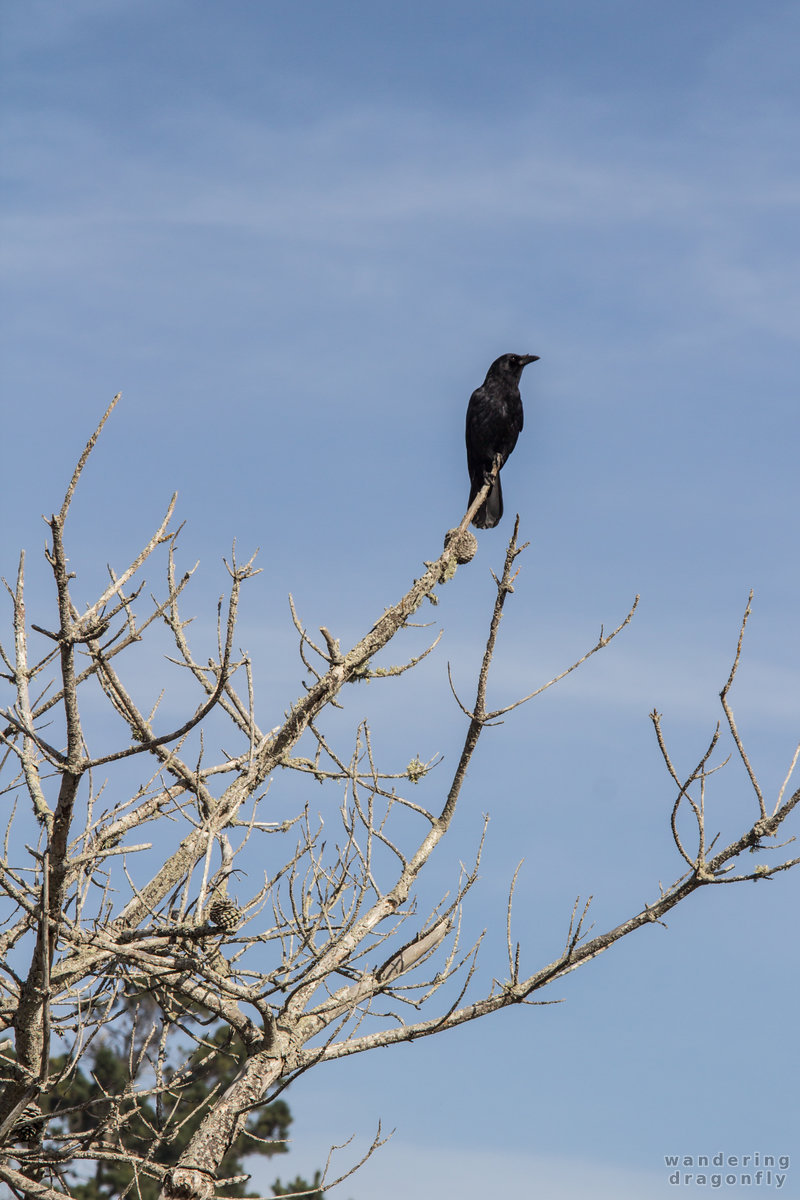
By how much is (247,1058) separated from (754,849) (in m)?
2.52

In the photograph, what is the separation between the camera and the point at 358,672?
254 inches

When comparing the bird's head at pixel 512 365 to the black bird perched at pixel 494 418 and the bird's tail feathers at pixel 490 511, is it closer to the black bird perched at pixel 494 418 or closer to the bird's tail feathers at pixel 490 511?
the black bird perched at pixel 494 418

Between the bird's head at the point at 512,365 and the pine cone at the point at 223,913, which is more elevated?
the bird's head at the point at 512,365

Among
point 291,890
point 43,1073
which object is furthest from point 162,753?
point 43,1073

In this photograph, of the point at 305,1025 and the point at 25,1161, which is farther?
the point at 305,1025

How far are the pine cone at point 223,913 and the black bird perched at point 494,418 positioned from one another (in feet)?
19.3

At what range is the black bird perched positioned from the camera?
10.3 meters

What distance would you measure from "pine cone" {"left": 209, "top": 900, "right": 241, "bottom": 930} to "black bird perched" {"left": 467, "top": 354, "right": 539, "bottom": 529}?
5.88 metres

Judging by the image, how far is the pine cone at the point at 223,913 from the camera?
14.7 feet

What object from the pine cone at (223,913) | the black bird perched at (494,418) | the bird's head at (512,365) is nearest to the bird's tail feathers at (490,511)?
the black bird perched at (494,418)

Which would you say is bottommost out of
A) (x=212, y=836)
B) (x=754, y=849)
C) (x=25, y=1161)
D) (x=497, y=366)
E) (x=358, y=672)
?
(x=25, y=1161)

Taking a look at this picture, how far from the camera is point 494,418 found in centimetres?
1038

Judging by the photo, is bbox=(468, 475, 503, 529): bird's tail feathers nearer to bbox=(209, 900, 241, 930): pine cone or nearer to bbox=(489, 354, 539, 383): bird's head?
bbox=(489, 354, 539, 383): bird's head

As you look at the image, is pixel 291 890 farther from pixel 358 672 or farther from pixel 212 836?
pixel 358 672
